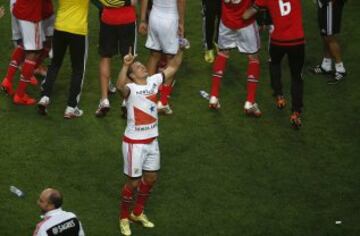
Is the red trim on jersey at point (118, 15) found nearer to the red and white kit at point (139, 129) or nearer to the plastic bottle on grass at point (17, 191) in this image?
the red and white kit at point (139, 129)

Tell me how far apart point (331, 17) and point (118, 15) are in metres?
3.23

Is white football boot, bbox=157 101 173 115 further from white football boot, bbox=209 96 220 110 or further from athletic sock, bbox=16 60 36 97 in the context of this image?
athletic sock, bbox=16 60 36 97

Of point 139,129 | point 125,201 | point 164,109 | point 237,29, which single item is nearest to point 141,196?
point 125,201

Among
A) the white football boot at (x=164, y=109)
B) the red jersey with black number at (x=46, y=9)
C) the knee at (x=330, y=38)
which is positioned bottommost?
the white football boot at (x=164, y=109)

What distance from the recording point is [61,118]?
1068 centimetres

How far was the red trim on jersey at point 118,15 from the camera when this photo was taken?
10.4 metres

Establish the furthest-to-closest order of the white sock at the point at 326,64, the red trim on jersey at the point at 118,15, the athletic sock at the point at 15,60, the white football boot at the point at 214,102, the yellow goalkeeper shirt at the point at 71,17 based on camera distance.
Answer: the white sock at the point at 326,64, the athletic sock at the point at 15,60, the white football boot at the point at 214,102, the red trim on jersey at the point at 118,15, the yellow goalkeeper shirt at the point at 71,17

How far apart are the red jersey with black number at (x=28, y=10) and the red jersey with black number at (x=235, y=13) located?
2535 mm

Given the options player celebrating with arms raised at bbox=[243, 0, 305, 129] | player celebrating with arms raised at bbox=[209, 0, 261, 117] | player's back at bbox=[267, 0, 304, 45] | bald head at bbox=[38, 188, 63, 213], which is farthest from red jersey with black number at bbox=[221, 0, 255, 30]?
bald head at bbox=[38, 188, 63, 213]

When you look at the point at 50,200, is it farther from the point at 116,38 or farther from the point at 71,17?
the point at 116,38

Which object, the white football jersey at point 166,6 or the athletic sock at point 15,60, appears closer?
the white football jersey at point 166,6

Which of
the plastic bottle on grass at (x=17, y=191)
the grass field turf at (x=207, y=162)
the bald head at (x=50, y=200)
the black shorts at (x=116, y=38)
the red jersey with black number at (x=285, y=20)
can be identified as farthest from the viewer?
the black shorts at (x=116, y=38)

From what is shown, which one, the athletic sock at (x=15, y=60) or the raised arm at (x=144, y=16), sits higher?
the raised arm at (x=144, y=16)

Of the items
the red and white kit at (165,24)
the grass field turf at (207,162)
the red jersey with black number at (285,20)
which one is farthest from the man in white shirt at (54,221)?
the red jersey with black number at (285,20)
